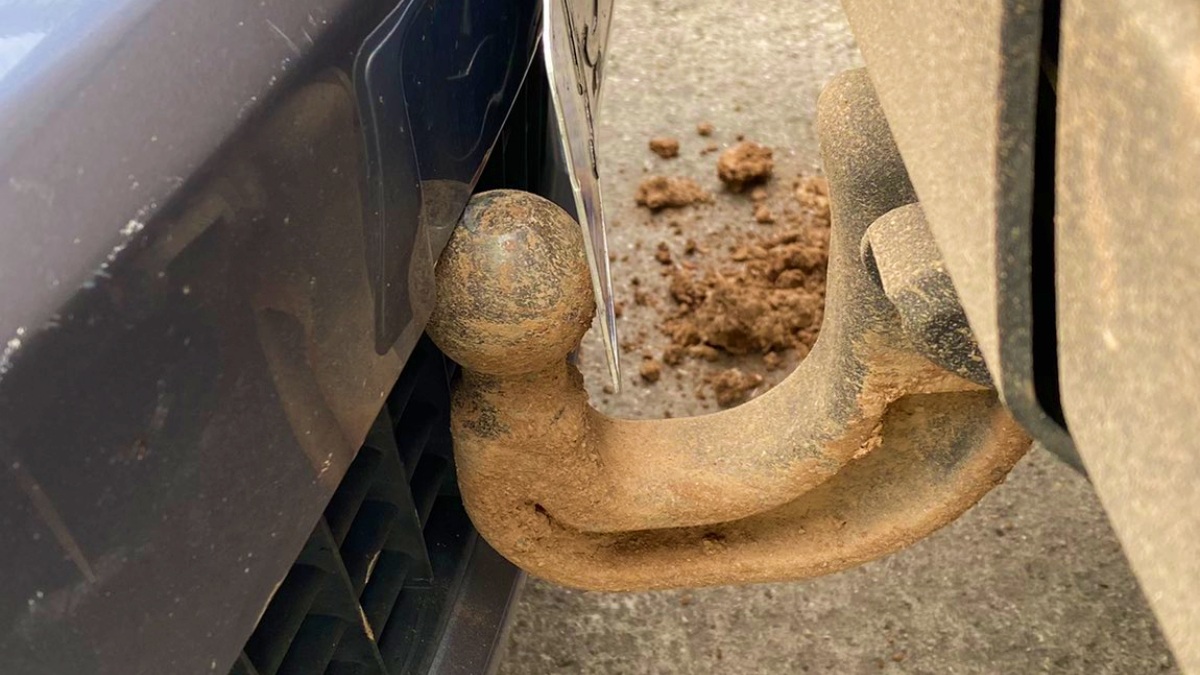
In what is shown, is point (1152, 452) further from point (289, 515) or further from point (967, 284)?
point (289, 515)

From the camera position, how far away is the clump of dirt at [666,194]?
169 centimetres

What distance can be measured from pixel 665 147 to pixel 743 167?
0.44 ft

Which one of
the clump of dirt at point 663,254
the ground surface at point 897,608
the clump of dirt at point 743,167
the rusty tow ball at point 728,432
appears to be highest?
the rusty tow ball at point 728,432

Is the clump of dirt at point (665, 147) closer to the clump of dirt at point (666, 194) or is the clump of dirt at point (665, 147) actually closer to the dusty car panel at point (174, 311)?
the clump of dirt at point (666, 194)

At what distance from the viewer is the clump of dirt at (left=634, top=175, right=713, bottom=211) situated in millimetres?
1687

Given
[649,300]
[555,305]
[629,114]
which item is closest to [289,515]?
[555,305]

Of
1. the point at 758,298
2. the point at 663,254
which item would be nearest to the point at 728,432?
the point at 758,298

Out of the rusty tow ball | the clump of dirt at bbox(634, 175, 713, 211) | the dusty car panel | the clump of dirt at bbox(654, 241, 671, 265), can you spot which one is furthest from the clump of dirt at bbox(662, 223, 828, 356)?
the dusty car panel

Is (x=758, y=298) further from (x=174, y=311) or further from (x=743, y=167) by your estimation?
(x=174, y=311)

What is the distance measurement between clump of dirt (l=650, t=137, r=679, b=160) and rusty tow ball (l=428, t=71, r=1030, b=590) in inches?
35.6

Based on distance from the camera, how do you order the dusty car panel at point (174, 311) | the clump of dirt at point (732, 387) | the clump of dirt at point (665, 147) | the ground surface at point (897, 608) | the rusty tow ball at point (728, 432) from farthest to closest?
the clump of dirt at point (665, 147), the clump of dirt at point (732, 387), the ground surface at point (897, 608), the rusty tow ball at point (728, 432), the dusty car panel at point (174, 311)

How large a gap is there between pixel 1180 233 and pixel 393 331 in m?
0.41

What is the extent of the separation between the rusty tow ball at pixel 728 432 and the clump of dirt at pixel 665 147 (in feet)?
2.97

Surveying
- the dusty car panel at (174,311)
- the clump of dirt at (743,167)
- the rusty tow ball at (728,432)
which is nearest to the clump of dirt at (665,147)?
the clump of dirt at (743,167)
